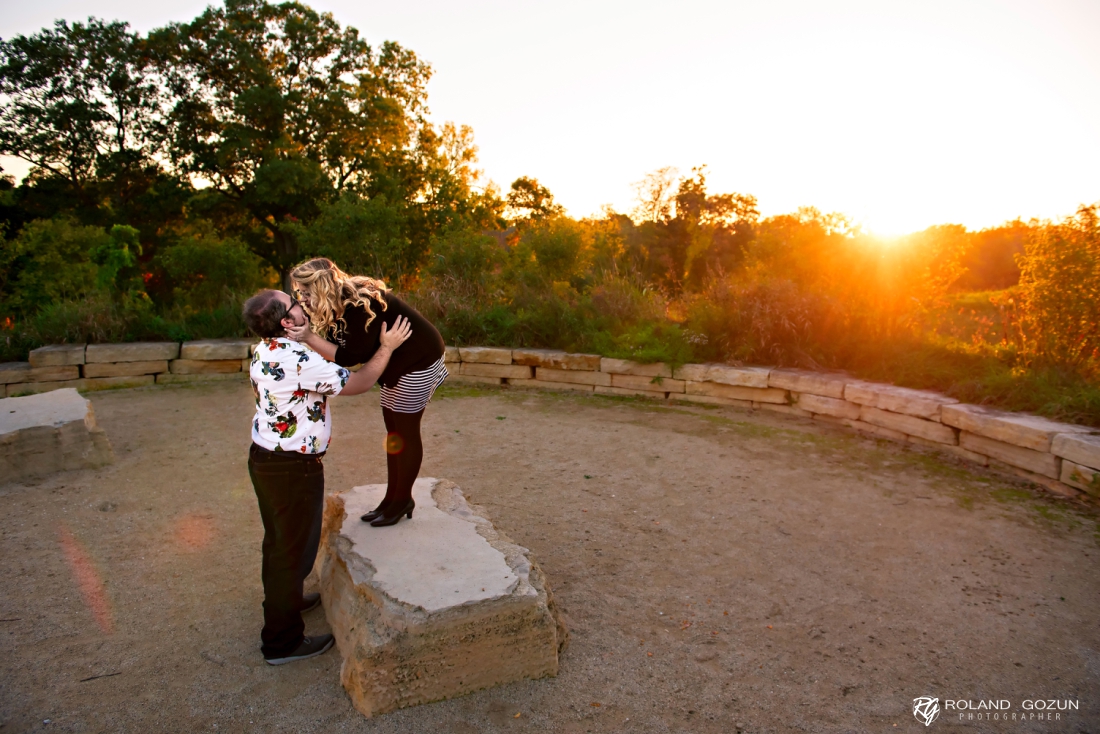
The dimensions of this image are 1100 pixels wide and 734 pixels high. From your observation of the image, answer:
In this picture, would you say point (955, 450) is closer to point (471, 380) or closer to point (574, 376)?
point (574, 376)

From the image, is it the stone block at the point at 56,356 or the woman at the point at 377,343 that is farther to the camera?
the stone block at the point at 56,356

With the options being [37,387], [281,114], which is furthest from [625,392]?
[281,114]

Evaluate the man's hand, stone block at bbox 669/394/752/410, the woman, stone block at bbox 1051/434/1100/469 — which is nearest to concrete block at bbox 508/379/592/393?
stone block at bbox 669/394/752/410

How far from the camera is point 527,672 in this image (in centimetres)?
266

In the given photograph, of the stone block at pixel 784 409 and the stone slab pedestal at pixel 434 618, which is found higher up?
the stone block at pixel 784 409

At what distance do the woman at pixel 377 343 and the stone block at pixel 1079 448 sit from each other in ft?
13.9

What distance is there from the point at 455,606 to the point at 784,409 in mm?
5173

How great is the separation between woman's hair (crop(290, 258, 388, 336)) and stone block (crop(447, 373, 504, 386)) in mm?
5460

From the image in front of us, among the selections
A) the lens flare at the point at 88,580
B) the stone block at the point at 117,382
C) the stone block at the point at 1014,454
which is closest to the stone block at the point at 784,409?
the stone block at the point at 1014,454

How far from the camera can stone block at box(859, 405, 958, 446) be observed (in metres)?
5.51

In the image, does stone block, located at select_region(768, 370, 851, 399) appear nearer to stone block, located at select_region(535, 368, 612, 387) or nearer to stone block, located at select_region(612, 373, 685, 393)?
stone block, located at select_region(612, 373, 685, 393)

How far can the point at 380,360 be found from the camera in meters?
2.80

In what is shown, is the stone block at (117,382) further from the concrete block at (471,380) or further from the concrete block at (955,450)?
the concrete block at (955,450)

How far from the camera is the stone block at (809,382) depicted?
21.1 feet
